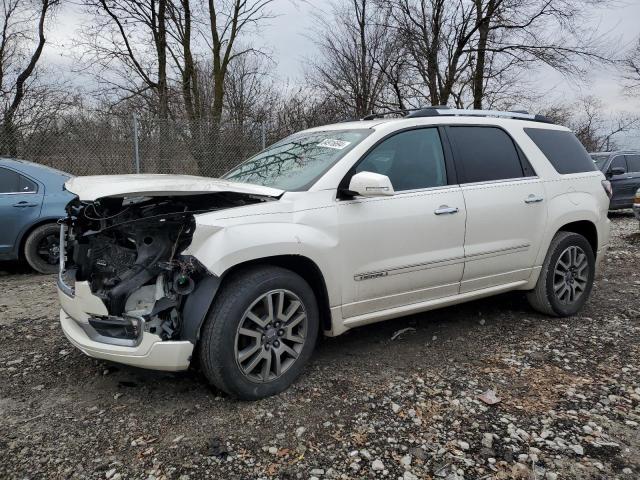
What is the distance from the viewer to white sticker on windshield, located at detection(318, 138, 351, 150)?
350 cm

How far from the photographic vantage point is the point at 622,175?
1283 cm

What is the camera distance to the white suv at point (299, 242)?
2783 millimetres

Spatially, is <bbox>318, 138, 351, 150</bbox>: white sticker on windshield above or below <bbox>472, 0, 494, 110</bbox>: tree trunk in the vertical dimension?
below

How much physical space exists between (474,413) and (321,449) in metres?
0.96

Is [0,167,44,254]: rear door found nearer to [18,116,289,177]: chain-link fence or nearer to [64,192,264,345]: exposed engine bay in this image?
[18,116,289,177]: chain-link fence

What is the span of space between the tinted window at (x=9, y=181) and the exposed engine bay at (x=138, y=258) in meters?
3.78

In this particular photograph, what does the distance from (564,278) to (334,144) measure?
2.51 metres

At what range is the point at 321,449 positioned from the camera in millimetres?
2545

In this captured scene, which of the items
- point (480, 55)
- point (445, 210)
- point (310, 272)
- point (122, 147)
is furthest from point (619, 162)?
point (310, 272)

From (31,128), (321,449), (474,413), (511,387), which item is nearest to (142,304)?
(321,449)

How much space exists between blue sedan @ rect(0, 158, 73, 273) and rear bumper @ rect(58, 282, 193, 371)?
3.90 meters

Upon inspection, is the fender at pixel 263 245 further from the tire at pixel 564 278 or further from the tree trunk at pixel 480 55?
Answer: the tree trunk at pixel 480 55

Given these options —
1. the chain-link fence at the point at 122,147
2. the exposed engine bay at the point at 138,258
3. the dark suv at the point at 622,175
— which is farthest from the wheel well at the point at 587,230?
the dark suv at the point at 622,175

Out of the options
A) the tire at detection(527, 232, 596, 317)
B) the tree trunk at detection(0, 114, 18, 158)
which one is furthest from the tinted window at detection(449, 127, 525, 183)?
the tree trunk at detection(0, 114, 18, 158)
